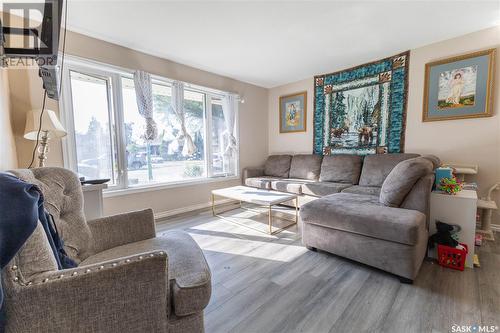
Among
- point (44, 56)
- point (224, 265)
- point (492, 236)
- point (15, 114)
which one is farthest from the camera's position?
point (492, 236)

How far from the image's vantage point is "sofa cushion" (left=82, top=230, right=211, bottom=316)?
881mm

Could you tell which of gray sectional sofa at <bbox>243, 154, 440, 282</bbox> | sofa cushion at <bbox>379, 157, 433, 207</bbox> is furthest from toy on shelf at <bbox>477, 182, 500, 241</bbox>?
sofa cushion at <bbox>379, 157, 433, 207</bbox>

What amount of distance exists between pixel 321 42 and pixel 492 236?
2.94m

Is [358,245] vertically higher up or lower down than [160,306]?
lower down

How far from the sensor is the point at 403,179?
5.83ft

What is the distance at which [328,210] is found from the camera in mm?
1916

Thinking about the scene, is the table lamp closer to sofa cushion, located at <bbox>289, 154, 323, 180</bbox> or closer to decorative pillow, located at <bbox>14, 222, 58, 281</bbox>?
decorative pillow, located at <bbox>14, 222, 58, 281</bbox>

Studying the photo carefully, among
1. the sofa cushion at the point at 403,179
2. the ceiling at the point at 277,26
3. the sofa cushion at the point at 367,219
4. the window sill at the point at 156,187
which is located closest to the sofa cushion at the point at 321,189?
the sofa cushion at the point at 367,219

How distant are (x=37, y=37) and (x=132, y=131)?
1.64 m

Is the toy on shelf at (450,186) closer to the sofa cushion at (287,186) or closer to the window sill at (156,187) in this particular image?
the sofa cushion at (287,186)

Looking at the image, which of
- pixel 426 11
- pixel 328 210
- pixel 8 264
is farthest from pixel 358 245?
pixel 426 11

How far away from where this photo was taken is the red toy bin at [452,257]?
5.49 feet

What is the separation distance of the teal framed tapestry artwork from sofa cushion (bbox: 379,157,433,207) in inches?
61.5

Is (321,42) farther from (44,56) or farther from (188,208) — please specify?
(188,208)
